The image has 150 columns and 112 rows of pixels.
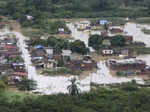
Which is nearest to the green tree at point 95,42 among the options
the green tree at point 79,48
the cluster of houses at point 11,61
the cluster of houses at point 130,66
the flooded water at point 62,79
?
the green tree at point 79,48

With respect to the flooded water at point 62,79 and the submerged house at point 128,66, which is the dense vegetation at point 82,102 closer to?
the flooded water at point 62,79

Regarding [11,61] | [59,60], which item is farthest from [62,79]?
[11,61]

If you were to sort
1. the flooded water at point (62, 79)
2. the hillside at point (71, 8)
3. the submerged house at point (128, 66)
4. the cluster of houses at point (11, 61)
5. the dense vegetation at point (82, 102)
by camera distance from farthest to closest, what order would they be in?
the hillside at point (71, 8) → the submerged house at point (128, 66) → the cluster of houses at point (11, 61) → the flooded water at point (62, 79) → the dense vegetation at point (82, 102)

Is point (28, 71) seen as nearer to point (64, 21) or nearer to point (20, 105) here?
point (20, 105)

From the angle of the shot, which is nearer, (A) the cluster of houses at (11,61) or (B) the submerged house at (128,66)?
(A) the cluster of houses at (11,61)

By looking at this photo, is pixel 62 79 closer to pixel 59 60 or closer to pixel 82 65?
pixel 82 65

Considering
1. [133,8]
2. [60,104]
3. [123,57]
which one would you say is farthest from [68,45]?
[133,8]

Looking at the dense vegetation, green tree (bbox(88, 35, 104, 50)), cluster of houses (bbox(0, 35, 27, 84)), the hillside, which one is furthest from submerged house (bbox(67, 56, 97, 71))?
the hillside
